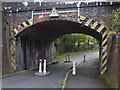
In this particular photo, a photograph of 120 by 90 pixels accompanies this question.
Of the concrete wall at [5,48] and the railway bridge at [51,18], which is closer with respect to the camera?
the railway bridge at [51,18]

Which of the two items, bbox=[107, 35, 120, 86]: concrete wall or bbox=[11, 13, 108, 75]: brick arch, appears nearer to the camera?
bbox=[107, 35, 120, 86]: concrete wall

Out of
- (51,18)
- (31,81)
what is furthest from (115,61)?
(51,18)

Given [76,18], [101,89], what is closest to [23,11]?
[76,18]

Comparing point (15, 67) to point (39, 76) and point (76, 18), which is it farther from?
point (76, 18)

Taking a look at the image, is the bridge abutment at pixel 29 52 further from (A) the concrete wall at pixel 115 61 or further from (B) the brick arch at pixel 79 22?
(A) the concrete wall at pixel 115 61

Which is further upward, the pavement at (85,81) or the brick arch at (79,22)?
the brick arch at (79,22)

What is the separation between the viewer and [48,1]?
10.1 metres

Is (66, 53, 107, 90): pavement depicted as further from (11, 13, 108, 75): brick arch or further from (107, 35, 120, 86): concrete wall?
(11, 13, 108, 75): brick arch

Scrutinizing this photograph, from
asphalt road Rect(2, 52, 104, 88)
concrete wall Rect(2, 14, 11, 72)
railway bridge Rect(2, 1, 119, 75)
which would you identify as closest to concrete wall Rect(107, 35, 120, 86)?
railway bridge Rect(2, 1, 119, 75)

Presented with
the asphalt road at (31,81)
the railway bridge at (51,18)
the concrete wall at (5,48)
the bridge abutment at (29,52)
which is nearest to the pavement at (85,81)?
the asphalt road at (31,81)

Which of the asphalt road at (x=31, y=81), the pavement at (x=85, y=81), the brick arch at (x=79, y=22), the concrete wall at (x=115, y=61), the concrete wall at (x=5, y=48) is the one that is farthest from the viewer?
the concrete wall at (x=5, y=48)

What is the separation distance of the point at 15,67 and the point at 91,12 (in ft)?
23.7

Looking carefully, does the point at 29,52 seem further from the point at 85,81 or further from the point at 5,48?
the point at 85,81

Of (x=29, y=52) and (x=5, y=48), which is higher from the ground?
(x=5, y=48)
